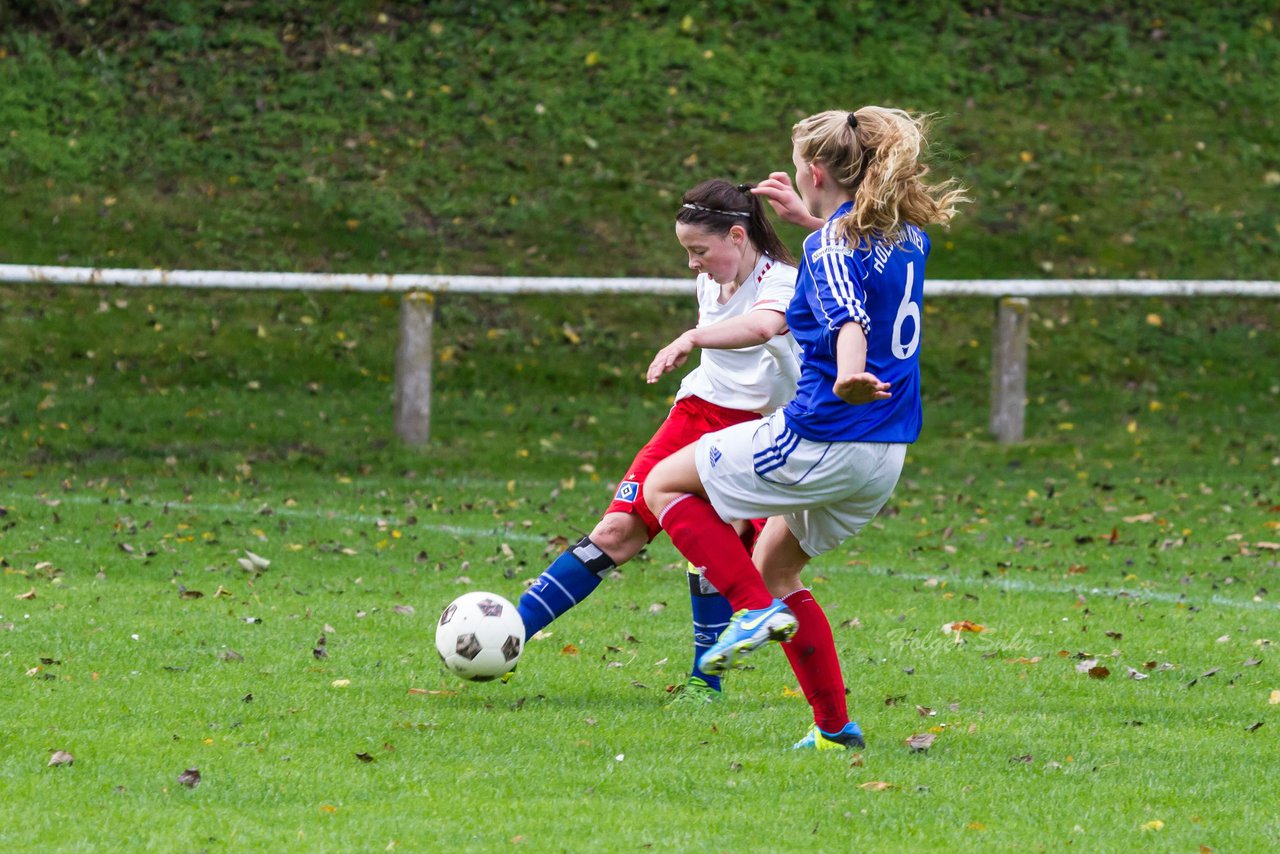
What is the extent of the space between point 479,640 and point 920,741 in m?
1.41

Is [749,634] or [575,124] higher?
[575,124]

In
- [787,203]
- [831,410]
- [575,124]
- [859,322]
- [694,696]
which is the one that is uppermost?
[787,203]

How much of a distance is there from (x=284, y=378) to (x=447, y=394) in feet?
4.21

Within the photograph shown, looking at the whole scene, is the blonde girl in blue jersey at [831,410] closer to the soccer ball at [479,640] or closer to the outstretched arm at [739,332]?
the outstretched arm at [739,332]

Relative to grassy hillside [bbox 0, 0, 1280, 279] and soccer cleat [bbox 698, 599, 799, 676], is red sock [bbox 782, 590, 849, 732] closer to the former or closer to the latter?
soccer cleat [bbox 698, 599, 799, 676]

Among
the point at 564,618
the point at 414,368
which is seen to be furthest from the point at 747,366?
the point at 414,368

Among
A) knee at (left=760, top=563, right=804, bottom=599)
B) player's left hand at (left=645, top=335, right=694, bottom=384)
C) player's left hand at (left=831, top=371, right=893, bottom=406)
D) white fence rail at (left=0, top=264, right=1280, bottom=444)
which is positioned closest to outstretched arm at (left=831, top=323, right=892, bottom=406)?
player's left hand at (left=831, top=371, right=893, bottom=406)

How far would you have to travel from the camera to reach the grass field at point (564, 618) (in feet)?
13.2

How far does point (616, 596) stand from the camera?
7371 millimetres

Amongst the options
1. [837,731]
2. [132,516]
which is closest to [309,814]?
[837,731]

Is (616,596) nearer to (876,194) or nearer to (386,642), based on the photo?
(386,642)

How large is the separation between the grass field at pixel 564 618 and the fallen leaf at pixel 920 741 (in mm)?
42

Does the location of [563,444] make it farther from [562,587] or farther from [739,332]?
[739,332]

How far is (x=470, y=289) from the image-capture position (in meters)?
10.9
